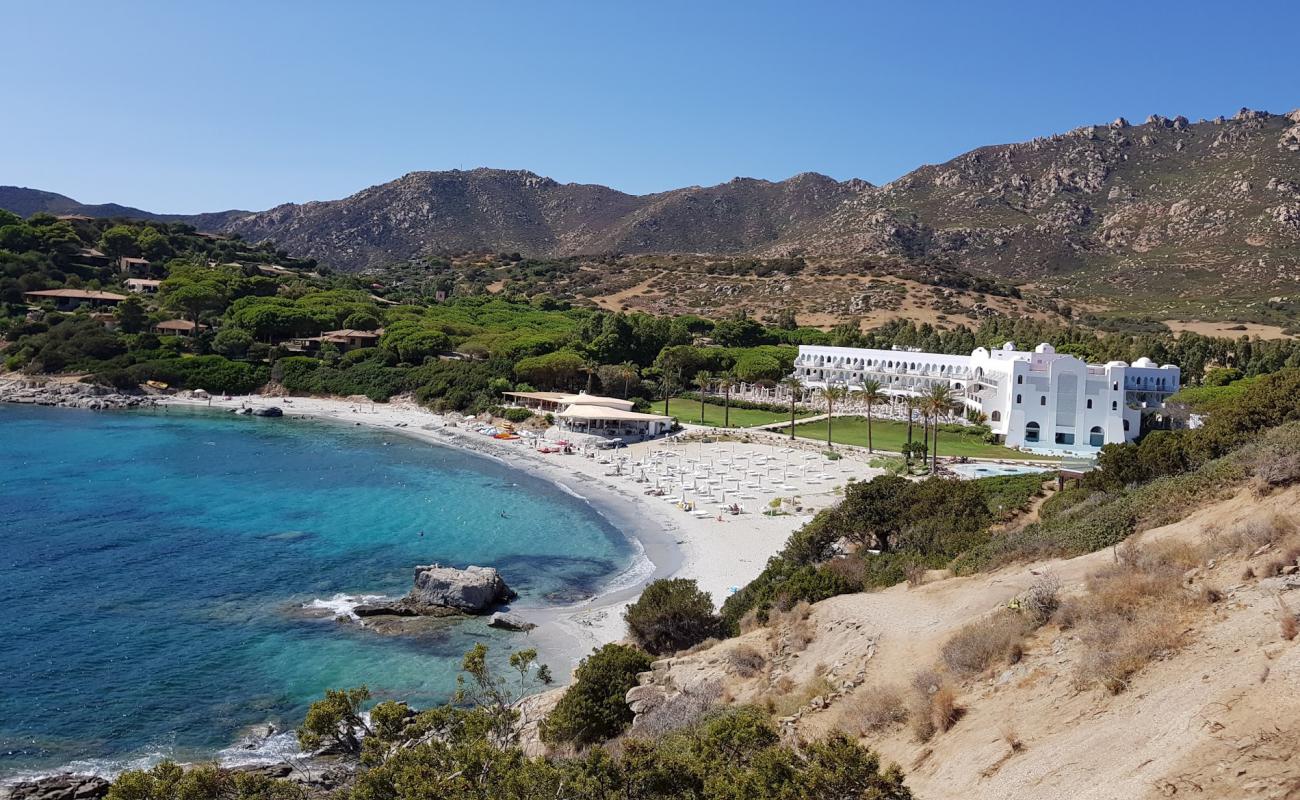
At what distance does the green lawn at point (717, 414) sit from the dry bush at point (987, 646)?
43.7m

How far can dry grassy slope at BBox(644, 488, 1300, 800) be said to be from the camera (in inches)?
271

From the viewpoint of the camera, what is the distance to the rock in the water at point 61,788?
14.1 metres

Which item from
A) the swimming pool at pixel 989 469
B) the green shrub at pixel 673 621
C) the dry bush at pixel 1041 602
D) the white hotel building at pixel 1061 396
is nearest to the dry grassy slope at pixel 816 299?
the white hotel building at pixel 1061 396

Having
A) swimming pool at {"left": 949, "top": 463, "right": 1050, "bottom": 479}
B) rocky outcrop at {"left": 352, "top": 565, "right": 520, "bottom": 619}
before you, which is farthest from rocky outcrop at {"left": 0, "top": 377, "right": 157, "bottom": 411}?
swimming pool at {"left": 949, "top": 463, "right": 1050, "bottom": 479}

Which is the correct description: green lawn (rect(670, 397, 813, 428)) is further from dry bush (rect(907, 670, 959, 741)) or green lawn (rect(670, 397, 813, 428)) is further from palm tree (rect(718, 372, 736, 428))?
dry bush (rect(907, 670, 959, 741))

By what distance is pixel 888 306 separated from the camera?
94.6 m

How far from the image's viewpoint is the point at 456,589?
2420 cm

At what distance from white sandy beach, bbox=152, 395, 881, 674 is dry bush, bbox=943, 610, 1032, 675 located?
11076mm

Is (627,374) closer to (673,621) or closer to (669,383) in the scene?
(669,383)

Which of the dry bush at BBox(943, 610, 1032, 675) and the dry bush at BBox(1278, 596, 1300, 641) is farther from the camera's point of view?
the dry bush at BBox(943, 610, 1032, 675)

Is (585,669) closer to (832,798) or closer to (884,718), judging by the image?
(884,718)

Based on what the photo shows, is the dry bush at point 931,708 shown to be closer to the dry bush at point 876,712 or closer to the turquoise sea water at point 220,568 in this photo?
the dry bush at point 876,712

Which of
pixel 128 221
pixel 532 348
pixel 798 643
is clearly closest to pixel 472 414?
pixel 532 348

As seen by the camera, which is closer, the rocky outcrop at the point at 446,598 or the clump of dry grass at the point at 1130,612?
the clump of dry grass at the point at 1130,612
